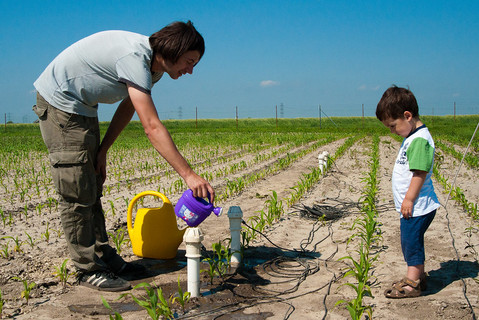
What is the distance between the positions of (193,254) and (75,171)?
0.93 m

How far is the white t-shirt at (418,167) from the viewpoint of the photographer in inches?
97.3

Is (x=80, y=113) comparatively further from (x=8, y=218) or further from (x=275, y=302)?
(x=8, y=218)

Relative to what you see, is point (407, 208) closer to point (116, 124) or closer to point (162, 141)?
point (162, 141)

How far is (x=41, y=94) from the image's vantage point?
266cm

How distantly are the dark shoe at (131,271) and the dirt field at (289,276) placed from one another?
0.08m

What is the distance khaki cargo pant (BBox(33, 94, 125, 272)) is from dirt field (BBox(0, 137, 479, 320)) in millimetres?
321

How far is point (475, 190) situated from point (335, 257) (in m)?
3.67

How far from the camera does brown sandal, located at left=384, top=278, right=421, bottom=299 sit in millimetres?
2561

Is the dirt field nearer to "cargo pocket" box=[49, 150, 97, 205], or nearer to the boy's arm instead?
the boy's arm

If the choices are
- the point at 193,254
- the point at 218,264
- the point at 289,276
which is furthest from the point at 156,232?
the point at 289,276

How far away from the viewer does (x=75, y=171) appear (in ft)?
8.73

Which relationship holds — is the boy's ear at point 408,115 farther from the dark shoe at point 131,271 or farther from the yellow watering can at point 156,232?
the dark shoe at point 131,271

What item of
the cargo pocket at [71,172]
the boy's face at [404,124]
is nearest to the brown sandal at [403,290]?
the boy's face at [404,124]

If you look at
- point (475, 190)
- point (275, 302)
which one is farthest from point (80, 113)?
point (475, 190)
